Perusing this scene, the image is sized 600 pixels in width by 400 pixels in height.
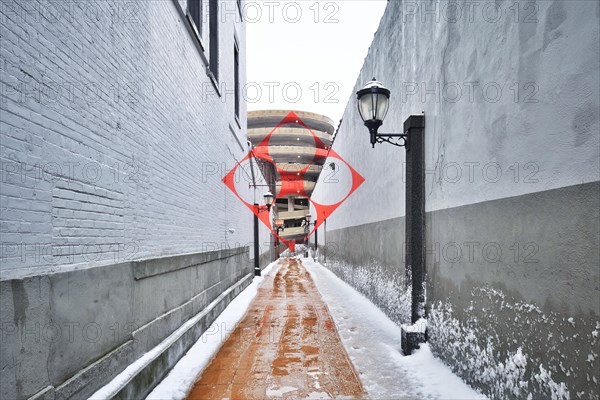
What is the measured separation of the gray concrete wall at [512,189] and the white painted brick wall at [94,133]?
3622 mm

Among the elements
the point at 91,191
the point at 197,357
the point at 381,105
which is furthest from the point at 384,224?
the point at 91,191

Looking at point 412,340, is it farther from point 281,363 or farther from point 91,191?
point 91,191

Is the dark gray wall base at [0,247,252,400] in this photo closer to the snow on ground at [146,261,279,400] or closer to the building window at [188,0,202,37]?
the snow on ground at [146,261,279,400]

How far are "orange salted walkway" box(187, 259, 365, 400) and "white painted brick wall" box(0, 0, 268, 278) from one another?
5.64 ft

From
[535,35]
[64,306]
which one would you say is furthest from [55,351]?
[535,35]

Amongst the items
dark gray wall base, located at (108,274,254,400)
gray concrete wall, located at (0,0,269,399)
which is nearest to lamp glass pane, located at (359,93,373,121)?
gray concrete wall, located at (0,0,269,399)

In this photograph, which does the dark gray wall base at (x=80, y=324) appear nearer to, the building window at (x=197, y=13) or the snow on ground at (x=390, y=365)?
the snow on ground at (x=390, y=365)

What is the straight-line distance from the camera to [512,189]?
308 cm

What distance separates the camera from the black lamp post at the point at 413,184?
4.96 m

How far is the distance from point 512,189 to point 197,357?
4.46 metres

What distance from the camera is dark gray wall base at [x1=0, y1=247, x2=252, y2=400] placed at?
2221 millimetres

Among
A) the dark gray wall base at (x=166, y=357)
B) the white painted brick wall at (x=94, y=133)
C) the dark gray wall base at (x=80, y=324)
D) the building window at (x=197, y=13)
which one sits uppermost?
the building window at (x=197, y=13)

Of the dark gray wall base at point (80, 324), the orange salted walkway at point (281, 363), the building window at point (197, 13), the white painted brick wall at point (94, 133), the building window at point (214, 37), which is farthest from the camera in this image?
the building window at point (214, 37)

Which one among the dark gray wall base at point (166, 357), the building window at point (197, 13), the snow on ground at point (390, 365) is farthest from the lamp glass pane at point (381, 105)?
the building window at point (197, 13)
